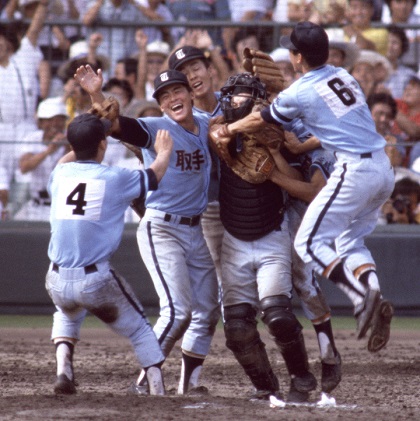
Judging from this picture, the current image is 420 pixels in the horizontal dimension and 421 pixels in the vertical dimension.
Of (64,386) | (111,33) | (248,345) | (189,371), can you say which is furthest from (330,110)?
(111,33)

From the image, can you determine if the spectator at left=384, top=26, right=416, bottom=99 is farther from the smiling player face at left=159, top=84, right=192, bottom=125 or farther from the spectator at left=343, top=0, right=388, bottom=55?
the smiling player face at left=159, top=84, right=192, bottom=125

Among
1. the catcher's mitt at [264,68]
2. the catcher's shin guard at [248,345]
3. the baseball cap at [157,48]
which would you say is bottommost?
the catcher's shin guard at [248,345]

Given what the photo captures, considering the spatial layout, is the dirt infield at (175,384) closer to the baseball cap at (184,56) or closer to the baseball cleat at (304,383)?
the baseball cleat at (304,383)

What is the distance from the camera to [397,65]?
9391mm

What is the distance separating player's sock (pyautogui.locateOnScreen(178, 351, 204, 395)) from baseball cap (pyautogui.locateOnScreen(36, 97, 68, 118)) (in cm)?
416

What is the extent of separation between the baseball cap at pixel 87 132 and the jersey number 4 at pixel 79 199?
0.21m

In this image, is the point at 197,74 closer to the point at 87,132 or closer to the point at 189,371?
the point at 87,132

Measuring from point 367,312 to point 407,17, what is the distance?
587 centimetres

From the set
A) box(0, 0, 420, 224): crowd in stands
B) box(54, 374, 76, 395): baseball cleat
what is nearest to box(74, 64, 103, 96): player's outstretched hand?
box(54, 374, 76, 395): baseball cleat

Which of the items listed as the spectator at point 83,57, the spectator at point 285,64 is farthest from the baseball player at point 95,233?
the spectator at point 83,57

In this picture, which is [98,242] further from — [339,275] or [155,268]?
[339,275]

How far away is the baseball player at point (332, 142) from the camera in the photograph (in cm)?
489

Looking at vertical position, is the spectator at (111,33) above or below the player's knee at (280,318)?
above

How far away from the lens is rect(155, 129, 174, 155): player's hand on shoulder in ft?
16.5
